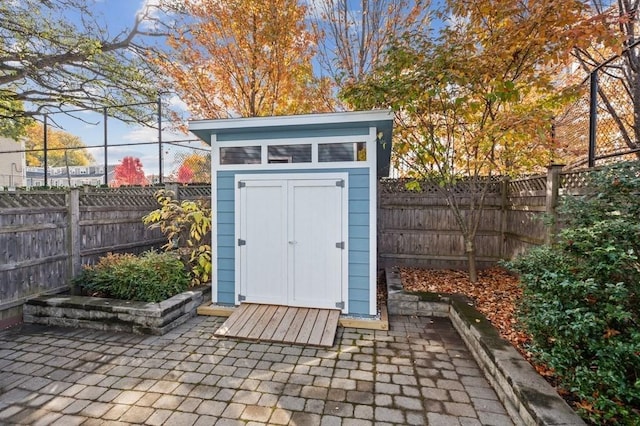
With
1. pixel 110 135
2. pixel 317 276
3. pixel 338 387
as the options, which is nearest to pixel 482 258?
pixel 317 276

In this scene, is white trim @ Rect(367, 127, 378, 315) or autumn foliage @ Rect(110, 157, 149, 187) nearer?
white trim @ Rect(367, 127, 378, 315)

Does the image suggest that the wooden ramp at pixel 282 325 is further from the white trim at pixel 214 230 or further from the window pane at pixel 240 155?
the window pane at pixel 240 155

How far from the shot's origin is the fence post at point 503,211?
6.04m

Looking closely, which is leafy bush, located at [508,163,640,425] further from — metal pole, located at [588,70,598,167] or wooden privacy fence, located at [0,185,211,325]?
wooden privacy fence, located at [0,185,211,325]

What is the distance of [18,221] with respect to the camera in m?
3.97

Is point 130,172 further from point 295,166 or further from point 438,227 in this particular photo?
point 438,227

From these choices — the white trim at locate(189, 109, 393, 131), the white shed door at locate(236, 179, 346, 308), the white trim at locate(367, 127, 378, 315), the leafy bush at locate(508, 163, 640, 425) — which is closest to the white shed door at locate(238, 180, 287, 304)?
the white shed door at locate(236, 179, 346, 308)

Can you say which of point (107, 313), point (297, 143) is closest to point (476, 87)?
point (297, 143)

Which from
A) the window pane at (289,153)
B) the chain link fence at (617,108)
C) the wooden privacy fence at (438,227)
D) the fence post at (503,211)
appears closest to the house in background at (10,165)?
the window pane at (289,153)

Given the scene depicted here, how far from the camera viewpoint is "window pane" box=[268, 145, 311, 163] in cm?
429

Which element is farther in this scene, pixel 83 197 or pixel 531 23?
pixel 83 197

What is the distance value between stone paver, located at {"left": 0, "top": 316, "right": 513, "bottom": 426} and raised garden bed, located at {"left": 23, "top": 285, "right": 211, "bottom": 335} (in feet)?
0.39

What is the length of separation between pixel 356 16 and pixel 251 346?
7257 millimetres

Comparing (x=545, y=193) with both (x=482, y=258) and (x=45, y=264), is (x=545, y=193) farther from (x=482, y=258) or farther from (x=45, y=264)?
(x=45, y=264)
